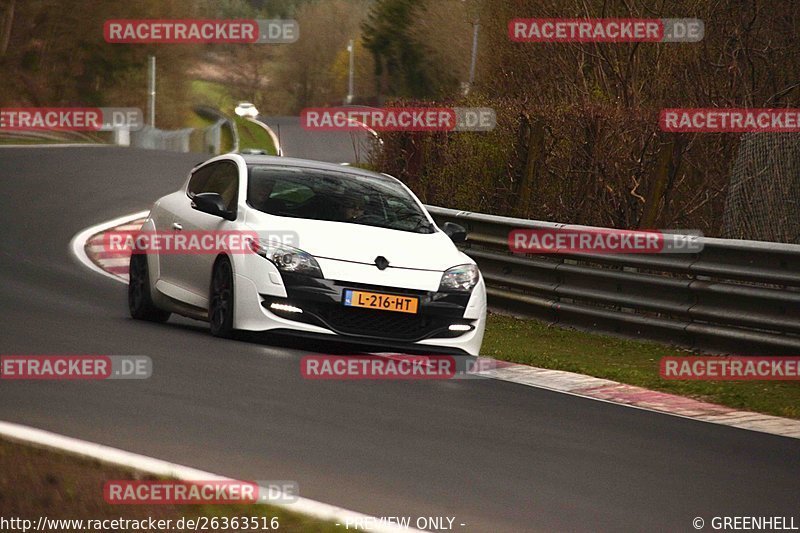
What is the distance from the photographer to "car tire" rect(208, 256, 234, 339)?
36.6ft

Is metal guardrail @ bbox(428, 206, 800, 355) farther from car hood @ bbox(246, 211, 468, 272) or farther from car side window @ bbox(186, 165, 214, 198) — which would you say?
car side window @ bbox(186, 165, 214, 198)

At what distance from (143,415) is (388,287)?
3410mm

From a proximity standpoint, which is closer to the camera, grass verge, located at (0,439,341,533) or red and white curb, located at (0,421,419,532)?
grass verge, located at (0,439,341,533)

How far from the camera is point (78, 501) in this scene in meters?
5.57

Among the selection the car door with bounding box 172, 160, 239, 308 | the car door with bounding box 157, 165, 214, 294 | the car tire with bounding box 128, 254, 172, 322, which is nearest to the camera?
the car door with bounding box 172, 160, 239, 308

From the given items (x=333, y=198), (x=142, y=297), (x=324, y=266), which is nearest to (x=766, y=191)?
(x=333, y=198)

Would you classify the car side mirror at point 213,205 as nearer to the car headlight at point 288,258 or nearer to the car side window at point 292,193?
the car side window at point 292,193

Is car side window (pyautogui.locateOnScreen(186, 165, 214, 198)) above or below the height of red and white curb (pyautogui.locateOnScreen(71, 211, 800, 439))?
above

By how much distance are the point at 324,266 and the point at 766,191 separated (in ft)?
16.6

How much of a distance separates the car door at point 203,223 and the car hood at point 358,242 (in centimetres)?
44

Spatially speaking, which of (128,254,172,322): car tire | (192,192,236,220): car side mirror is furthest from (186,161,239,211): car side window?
(128,254,172,322): car tire

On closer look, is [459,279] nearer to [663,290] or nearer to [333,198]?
[333,198]

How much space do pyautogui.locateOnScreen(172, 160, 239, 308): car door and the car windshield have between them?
26 cm

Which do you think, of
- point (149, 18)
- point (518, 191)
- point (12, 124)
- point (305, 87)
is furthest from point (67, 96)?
point (518, 191)
